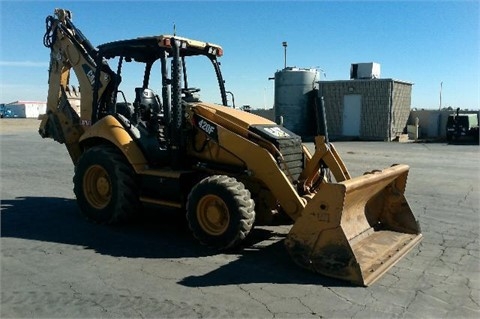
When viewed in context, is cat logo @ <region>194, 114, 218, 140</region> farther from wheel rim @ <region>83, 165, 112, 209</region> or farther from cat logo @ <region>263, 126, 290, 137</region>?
wheel rim @ <region>83, 165, 112, 209</region>

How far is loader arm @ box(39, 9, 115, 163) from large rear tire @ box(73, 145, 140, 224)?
1.04 meters

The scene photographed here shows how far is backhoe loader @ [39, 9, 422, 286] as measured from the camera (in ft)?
16.6

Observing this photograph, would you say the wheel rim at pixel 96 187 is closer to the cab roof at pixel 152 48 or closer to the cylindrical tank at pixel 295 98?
the cab roof at pixel 152 48

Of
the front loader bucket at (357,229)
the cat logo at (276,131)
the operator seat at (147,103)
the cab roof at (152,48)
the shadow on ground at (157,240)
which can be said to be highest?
the cab roof at (152,48)

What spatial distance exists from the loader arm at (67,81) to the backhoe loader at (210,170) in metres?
0.02

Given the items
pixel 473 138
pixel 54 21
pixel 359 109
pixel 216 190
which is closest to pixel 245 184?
pixel 216 190

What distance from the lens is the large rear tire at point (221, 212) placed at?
5.47 meters

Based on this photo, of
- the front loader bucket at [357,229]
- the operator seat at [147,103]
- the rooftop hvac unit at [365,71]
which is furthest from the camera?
the rooftop hvac unit at [365,71]

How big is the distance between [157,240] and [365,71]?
88.0ft

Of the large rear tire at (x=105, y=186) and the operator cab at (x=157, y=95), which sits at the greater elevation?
the operator cab at (x=157, y=95)

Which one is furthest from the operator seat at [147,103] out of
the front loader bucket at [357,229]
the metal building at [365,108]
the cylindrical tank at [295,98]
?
the metal building at [365,108]

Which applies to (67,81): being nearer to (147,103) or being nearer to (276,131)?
(147,103)

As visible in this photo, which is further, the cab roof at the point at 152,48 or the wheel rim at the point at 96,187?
the wheel rim at the point at 96,187

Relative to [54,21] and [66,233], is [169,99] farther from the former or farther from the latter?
[54,21]
